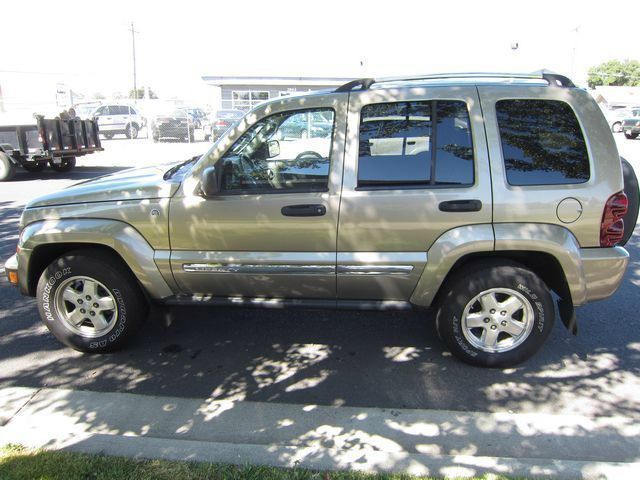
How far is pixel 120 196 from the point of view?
3574 mm

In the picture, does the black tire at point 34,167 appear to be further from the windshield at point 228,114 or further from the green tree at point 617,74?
the green tree at point 617,74

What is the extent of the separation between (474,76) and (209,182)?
6.75 ft

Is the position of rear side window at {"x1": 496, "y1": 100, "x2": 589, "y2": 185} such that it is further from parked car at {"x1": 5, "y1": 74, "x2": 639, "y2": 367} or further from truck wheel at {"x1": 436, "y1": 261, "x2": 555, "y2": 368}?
truck wheel at {"x1": 436, "y1": 261, "x2": 555, "y2": 368}

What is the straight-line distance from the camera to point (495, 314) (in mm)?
3432

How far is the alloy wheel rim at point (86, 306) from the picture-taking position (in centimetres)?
369

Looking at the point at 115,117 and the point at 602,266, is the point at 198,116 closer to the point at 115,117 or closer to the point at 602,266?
the point at 115,117

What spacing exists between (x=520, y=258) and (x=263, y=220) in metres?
1.83

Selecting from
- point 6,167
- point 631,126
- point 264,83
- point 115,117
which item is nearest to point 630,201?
point 6,167

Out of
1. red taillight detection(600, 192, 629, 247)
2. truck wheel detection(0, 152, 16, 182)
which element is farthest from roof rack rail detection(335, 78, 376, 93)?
truck wheel detection(0, 152, 16, 182)

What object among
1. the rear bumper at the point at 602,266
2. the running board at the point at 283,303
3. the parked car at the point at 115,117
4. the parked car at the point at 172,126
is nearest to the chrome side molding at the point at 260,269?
the running board at the point at 283,303

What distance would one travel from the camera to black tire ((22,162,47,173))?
40.9 feet

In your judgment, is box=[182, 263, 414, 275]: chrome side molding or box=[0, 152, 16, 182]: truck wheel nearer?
box=[182, 263, 414, 275]: chrome side molding

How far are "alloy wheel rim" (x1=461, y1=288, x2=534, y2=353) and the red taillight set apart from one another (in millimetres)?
650

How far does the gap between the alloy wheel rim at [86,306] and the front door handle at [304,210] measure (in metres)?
1.48
